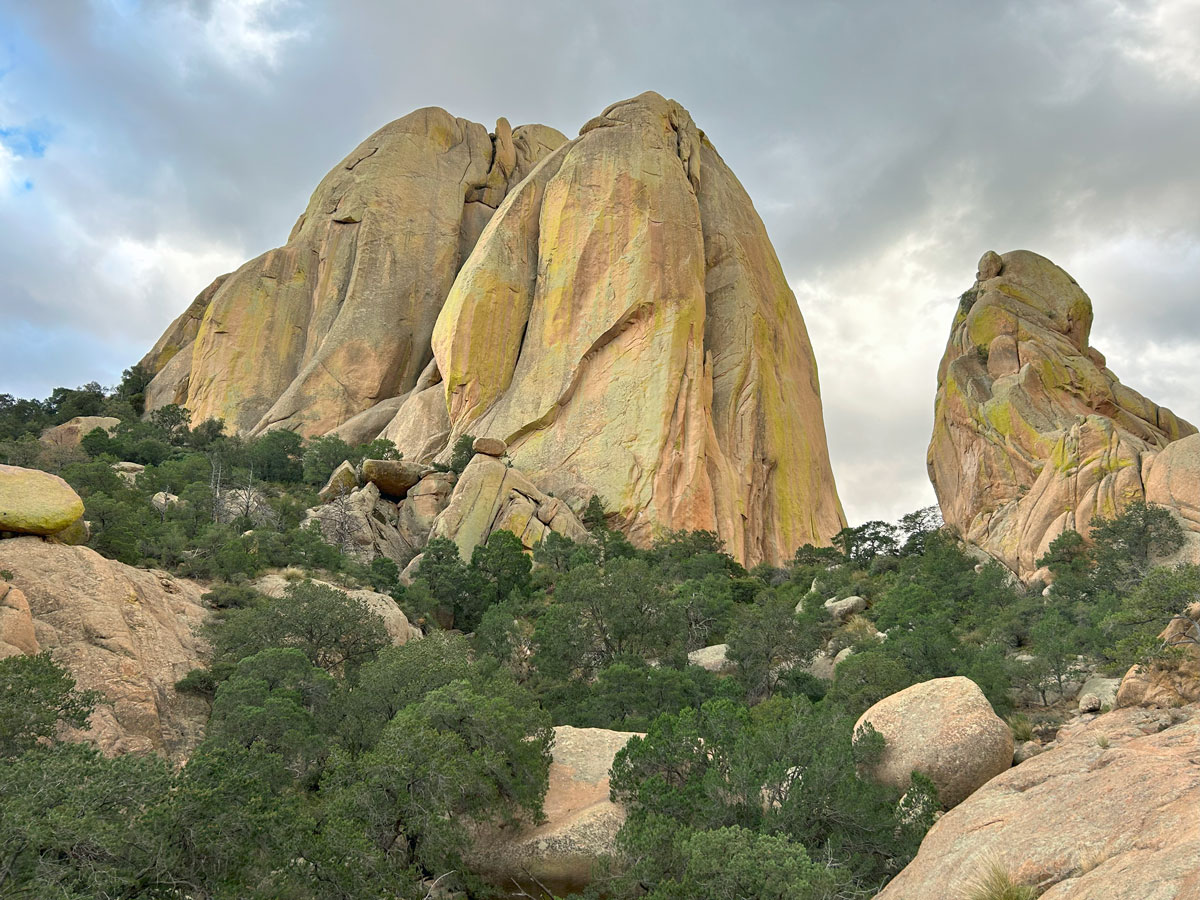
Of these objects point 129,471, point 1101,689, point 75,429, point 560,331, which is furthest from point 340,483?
point 1101,689

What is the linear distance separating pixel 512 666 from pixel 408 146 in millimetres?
55359

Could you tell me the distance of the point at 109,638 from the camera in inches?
806

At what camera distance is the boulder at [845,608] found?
34.4 metres

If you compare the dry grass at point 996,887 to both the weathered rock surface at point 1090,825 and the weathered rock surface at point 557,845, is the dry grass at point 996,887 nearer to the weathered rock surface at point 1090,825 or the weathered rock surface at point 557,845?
the weathered rock surface at point 1090,825

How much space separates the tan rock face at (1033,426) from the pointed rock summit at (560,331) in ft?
33.9

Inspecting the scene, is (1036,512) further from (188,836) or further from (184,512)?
(188,836)

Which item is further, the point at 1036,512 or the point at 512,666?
the point at 1036,512

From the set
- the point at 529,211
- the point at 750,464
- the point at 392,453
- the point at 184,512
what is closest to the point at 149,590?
the point at 184,512

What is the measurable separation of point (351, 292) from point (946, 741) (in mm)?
59572

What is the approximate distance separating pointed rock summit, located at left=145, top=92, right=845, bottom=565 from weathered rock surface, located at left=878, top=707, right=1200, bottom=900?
35.0 m

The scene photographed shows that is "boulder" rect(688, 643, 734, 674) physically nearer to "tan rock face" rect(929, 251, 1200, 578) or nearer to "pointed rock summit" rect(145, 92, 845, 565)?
"pointed rock summit" rect(145, 92, 845, 565)

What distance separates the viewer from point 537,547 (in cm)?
4225

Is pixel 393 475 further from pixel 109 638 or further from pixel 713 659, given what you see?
pixel 109 638

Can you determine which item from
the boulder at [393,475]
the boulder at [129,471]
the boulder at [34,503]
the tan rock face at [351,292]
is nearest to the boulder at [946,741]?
the boulder at [34,503]
